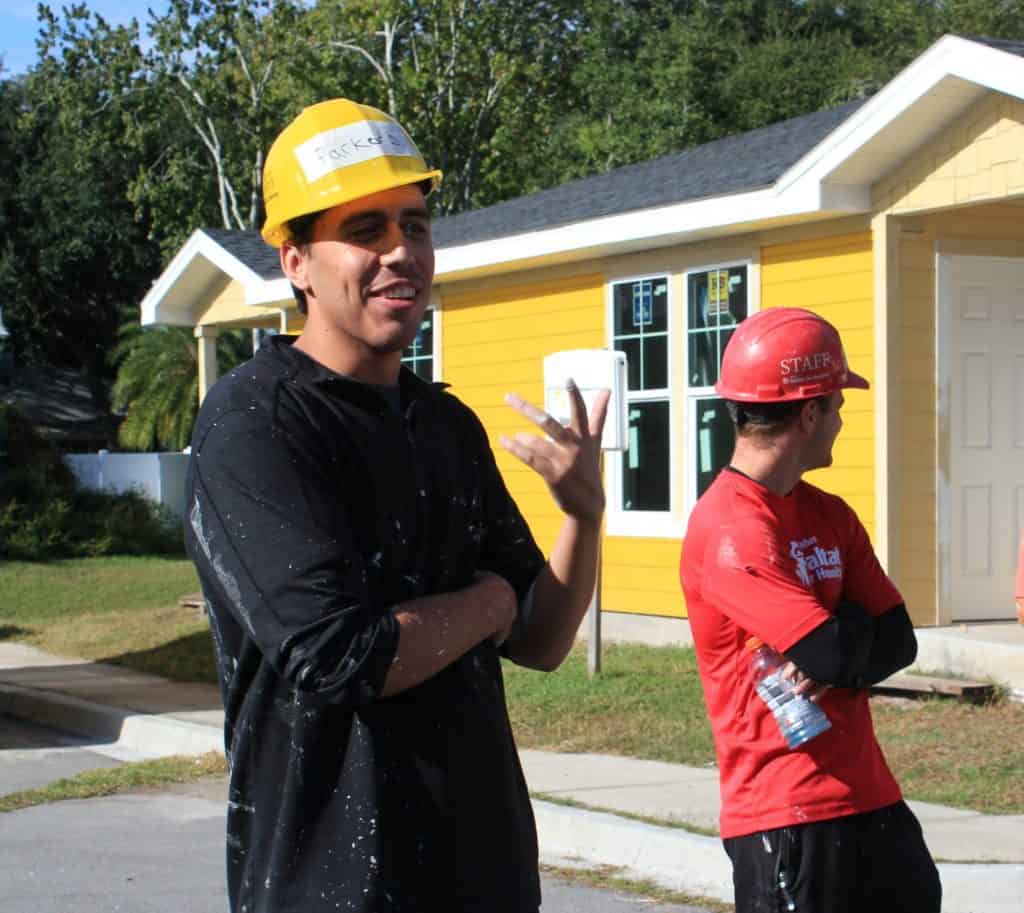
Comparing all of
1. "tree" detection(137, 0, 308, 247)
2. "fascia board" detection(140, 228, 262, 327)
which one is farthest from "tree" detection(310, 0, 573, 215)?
"fascia board" detection(140, 228, 262, 327)

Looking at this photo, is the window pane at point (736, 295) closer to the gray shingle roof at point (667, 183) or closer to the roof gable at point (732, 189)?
the roof gable at point (732, 189)

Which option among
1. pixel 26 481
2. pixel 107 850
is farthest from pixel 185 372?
pixel 107 850

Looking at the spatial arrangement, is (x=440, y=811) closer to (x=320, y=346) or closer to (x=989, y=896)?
(x=320, y=346)

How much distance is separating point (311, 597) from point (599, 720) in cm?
792

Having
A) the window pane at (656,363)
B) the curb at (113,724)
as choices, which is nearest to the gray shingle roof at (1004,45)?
the window pane at (656,363)

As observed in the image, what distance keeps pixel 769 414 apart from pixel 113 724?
27.7 feet

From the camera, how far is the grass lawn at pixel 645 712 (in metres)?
8.16

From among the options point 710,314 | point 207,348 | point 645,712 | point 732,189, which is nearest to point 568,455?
point 645,712

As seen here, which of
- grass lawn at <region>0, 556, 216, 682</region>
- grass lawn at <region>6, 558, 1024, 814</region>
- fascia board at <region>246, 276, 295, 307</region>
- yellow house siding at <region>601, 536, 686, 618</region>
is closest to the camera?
grass lawn at <region>6, 558, 1024, 814</region>

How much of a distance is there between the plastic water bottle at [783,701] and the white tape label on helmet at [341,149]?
4.51ft

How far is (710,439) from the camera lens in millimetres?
12711

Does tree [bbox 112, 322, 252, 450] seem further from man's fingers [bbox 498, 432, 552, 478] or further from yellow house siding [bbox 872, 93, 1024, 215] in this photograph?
man's fingers [bbox 498, 432, 552, 478]

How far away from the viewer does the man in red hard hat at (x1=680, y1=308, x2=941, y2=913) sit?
3199 mm

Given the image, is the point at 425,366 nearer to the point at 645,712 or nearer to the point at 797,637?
the point at 645,712
